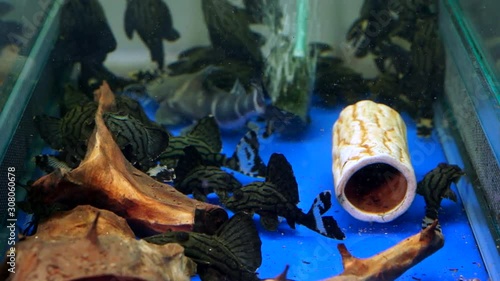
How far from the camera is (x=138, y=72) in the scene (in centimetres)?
541

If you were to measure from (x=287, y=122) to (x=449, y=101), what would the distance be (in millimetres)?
1473

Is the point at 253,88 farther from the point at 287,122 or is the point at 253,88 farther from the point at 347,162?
the point at 347,162

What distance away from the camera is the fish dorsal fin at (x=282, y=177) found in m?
3.74

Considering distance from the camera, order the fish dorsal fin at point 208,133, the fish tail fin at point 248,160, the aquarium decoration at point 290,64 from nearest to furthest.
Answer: the fish tail fin at point 248,160
the fish dorsal fin at point 208,133
the aquarium decoration at point 290,64

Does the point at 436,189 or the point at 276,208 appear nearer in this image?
the point at 276,208

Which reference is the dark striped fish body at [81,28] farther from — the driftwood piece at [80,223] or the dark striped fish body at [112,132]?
the driftwood piece at [80,223]

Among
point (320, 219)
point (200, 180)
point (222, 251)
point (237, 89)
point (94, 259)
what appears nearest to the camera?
point (94, 259)

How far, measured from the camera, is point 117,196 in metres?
3.00

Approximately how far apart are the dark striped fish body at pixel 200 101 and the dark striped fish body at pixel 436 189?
5.39 ft

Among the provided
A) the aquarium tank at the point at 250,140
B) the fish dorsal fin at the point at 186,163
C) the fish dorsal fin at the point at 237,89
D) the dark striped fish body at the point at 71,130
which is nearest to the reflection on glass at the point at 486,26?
the aquarium tank at the point at 250,140

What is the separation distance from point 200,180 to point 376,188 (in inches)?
48.4

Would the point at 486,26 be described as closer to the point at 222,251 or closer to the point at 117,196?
the point at 222,251

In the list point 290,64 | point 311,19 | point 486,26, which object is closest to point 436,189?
point 486,26

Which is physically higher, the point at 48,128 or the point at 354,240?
the point at 48,128
